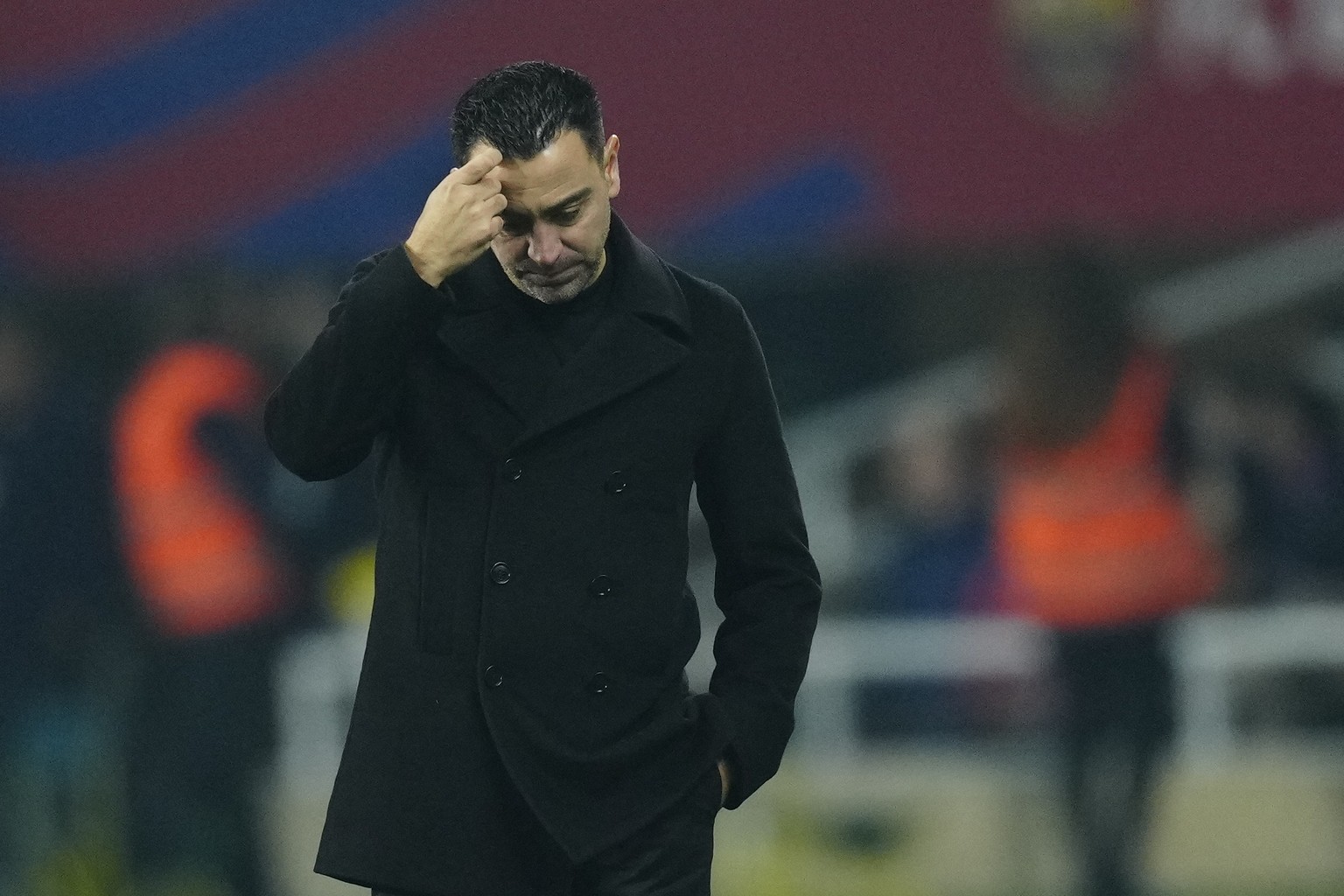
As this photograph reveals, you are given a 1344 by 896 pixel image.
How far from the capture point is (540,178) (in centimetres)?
202

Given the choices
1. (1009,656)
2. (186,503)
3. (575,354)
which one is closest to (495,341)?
(575,354)

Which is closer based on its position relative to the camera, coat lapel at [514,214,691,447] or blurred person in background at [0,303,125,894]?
coat lapel at [514,214,691,447]

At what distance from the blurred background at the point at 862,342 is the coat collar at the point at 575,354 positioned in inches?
89.3

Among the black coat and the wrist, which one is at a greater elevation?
the wrist

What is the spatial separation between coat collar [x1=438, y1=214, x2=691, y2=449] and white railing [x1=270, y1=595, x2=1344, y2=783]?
2.32m

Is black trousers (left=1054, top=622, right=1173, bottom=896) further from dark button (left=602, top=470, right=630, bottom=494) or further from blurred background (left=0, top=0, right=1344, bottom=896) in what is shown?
dark button (left=602, top=470, right=630, bottom=494)

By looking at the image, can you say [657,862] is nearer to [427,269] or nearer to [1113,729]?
[427,269]

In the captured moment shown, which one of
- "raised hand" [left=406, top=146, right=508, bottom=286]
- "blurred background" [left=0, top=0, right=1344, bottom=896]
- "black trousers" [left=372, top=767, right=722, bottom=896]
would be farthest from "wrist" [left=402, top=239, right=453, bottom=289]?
"blurred background" [left=0, top=0, right=1344, bottom=896]

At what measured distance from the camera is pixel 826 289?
446 centimetres

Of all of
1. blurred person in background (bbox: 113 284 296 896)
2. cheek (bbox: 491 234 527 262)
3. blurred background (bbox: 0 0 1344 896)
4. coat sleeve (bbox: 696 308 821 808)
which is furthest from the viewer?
blurred person in background (bbox: 113 284 296 896)

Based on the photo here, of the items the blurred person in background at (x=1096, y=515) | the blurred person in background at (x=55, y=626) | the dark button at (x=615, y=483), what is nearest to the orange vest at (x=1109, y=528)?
the blurred person in background at (x=1096, y=515)

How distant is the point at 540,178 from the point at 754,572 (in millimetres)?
572

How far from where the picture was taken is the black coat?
2.04 meters

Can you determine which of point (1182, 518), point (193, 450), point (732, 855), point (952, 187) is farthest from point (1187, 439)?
point (193, 450)
